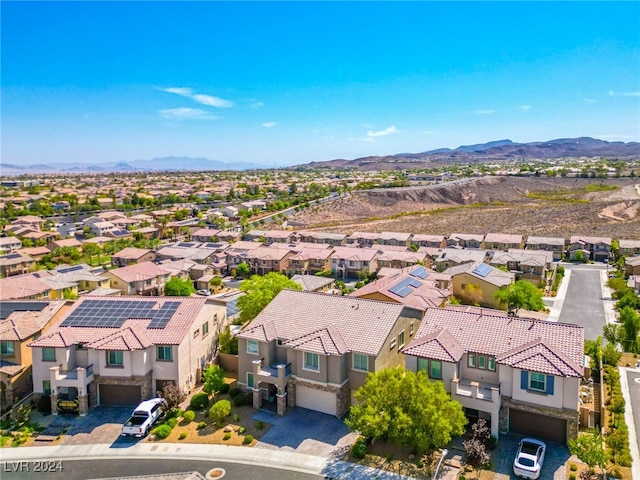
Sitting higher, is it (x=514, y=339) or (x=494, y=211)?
(x=494, y=211)

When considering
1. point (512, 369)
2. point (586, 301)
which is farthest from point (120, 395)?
point (586, 301)

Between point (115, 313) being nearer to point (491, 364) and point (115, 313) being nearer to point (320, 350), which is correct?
point (320, 350)

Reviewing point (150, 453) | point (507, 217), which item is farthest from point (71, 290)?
point (507, 217)

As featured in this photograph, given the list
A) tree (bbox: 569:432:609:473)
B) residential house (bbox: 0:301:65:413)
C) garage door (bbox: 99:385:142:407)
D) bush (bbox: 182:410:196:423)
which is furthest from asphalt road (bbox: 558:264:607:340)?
residential house (bbox: 0:301:65:413)

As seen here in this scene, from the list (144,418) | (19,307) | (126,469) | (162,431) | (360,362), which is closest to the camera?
(126,469)

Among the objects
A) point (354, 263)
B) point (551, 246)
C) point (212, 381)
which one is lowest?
point (212, 381)

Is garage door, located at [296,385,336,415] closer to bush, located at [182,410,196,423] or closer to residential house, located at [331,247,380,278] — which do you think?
bush, located at [182,410,196,423]

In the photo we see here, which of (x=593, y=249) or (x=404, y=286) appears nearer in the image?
(x=404, y=286)
